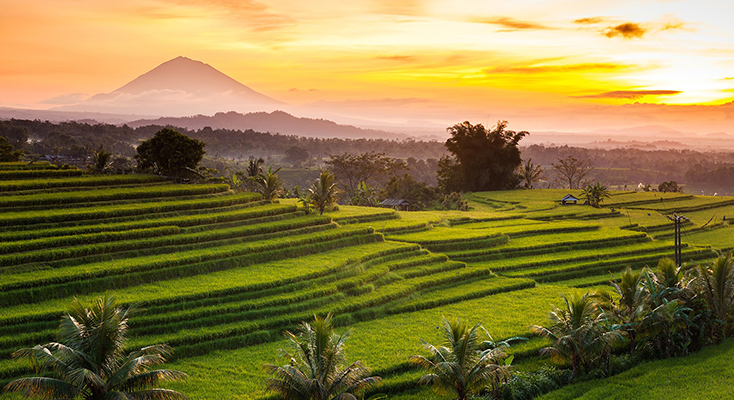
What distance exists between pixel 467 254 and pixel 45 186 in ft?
70.2

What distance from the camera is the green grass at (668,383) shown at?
48.2 ft

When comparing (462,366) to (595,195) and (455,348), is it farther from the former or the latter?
(595,195)

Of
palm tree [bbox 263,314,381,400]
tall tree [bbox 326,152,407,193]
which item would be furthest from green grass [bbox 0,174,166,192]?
tall tree [bbox 326,152,407,193]

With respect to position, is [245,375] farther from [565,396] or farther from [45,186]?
[45,186]

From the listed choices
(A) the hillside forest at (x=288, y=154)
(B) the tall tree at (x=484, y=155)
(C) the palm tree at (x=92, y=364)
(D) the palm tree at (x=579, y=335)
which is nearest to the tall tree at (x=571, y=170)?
(A) the hillside forest at (x=288, y=154)

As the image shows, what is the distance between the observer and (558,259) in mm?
29641

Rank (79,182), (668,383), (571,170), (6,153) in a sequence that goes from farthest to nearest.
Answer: (571,170) < (6,153) < (79,182) < (668,383)

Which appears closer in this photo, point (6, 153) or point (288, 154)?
point (6, 153)

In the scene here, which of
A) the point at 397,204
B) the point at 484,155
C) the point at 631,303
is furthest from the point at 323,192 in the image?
the point at 484,155

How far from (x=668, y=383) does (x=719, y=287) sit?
5345 millimetres

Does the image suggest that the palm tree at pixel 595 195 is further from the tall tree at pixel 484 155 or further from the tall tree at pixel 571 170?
the tall tree at pixel 571 170

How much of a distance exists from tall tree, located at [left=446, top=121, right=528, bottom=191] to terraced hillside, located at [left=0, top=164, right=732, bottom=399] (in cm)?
2743

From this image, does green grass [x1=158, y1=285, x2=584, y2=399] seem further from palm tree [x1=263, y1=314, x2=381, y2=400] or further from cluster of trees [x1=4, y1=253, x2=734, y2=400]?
palm tree [x1=263, y1=314, x2=381, y2=400]

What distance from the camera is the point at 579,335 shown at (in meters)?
15.8
